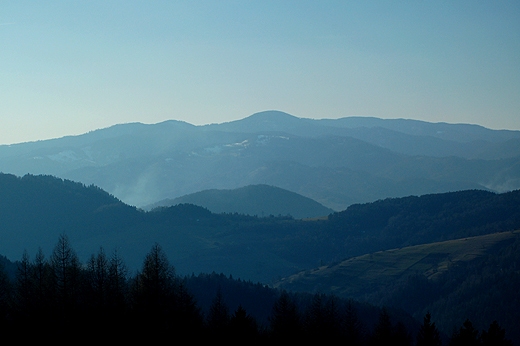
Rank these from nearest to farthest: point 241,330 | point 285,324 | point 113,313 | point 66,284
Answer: point 113,313, point 66,284, point 241,330, point 285,324

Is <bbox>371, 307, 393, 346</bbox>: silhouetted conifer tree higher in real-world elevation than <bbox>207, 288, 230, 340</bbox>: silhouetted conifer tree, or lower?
lower

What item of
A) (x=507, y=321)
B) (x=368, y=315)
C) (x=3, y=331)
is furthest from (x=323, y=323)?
(x=507, y=321)

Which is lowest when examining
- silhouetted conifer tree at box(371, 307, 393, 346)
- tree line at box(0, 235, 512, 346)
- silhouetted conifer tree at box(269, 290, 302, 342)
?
silhouetted conifer tree at box(371, 307, 393, 346)

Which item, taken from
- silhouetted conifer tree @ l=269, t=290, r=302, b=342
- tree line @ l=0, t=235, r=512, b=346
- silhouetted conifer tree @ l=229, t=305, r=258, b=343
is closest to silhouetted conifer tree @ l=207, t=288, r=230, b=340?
tree line @ l=0, t=235, r=512, b=346

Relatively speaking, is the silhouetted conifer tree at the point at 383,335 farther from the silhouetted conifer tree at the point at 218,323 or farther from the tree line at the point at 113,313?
the silhouetted conifer tree at the point at 218,323

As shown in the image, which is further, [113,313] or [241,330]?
[241,330]

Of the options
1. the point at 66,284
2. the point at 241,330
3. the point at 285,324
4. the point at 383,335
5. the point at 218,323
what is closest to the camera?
the point at 66,284

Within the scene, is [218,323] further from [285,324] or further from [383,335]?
[383,335]

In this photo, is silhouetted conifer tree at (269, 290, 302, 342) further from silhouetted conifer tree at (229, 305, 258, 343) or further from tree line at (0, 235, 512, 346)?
silhouetted conifer tree at (229, 305, 258, 343)

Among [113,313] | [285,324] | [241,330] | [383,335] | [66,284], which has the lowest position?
[383,335]

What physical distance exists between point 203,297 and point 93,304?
11429cm

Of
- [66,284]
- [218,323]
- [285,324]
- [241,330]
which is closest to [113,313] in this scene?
[66,284]

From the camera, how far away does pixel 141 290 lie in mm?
58250

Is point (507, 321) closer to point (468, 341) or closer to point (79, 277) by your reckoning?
point (468, 341)
